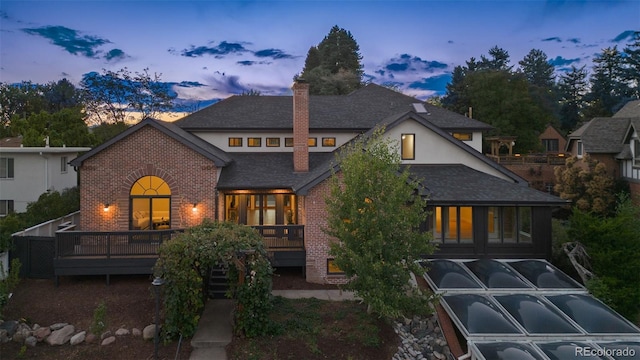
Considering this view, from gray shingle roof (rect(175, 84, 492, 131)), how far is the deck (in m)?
7.90

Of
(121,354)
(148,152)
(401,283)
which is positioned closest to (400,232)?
(401,283)

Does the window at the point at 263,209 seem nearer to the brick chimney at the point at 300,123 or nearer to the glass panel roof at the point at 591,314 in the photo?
the brick chimney at the point at 300,123

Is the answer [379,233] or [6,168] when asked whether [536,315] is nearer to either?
[379,233]

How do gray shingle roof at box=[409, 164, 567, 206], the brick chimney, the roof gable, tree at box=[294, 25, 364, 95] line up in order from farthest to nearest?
1. tree at box=[294, 25, 364, 95]
2. the brick chimney
3. the roof gable
4. gray shingle roof at box=[409, 164, 567, 206]

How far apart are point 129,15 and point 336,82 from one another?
33904mm

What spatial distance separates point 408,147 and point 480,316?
9.13m

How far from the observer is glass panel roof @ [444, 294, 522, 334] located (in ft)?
35.5

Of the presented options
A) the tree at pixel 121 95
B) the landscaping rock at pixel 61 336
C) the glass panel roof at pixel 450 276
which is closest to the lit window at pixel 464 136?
the glass panel roof at pixel 450 276

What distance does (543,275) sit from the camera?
13922mm

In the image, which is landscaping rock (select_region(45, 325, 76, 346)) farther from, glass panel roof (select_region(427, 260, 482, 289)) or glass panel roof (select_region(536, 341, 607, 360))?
glass panel roof (select_region(536, 341, 607, 360))

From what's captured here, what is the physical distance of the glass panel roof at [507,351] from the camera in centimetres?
966

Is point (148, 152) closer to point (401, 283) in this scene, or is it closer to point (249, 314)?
point (249, 314)

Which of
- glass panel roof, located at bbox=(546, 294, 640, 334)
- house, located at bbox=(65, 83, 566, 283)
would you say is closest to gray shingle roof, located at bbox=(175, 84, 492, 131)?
house, located at bbox=(65, 83, 566, 283)

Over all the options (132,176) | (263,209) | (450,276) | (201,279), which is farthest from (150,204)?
(450,276)
